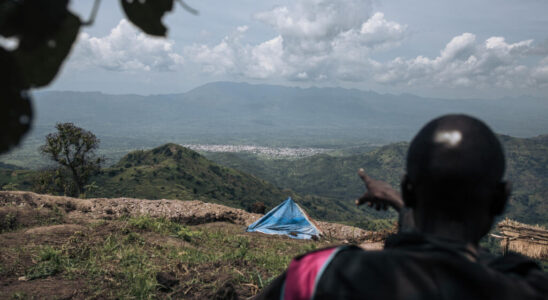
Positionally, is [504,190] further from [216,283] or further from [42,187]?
[42,187]

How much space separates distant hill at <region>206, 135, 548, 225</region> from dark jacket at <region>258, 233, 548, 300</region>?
375ft

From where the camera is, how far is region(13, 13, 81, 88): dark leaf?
2.35 feet

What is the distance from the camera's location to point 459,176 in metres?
1.05

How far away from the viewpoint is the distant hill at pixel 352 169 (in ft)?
405

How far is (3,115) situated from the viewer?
62 centimetres

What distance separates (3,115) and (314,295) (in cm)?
90

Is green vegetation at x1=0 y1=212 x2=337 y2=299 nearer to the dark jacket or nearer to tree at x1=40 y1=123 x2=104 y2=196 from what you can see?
the dark jacket

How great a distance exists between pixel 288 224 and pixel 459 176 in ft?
45.3

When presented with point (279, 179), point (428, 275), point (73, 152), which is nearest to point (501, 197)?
point (428, 275)

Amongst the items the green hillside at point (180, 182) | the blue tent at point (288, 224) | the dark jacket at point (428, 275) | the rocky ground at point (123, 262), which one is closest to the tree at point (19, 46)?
the dark jacket at point (428, 275)

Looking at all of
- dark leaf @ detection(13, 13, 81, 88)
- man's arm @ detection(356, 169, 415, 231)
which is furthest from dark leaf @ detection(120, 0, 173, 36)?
man's arm @ detection(356, 169, 415, 231)

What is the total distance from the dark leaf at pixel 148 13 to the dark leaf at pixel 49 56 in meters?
0.13

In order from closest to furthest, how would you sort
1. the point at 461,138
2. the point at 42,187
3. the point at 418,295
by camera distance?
the point at 418,295, the point at 461,138, the point at 42,187

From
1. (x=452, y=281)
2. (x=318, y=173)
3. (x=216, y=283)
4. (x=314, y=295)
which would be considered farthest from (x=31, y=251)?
(x=318, y=173)
